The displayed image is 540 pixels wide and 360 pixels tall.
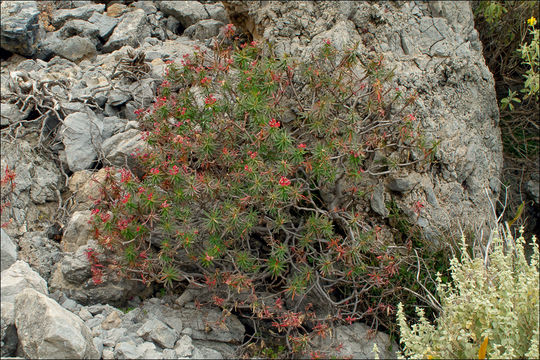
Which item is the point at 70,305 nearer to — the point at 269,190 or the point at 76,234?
the point at 76,234

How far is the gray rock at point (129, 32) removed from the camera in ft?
23.4

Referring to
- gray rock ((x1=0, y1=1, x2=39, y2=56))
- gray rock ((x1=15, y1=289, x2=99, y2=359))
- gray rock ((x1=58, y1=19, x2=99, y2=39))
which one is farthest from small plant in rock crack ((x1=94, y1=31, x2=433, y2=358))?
gray rock ((x1=58, y1=19, x2=99, y2=39))

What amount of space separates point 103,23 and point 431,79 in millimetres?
4532

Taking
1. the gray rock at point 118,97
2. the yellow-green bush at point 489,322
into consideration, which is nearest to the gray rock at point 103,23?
the gray rock at point 118,97

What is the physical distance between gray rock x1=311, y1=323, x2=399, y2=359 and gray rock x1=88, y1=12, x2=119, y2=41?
5047 millimetres

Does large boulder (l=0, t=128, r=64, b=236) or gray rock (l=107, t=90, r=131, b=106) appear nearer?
large boulder (l=0, t=128, r=64, b=236)

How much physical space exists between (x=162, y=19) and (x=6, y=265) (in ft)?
15.2

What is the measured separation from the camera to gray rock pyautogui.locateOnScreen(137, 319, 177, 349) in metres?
4.06

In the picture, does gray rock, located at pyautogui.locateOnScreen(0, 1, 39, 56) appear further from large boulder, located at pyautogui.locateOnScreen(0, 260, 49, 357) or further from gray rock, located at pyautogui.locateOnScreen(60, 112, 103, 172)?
large boulder, located at pyautogui.locateOnScreen(0, 260, 49, 357)

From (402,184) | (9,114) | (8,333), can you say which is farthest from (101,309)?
(402,184)

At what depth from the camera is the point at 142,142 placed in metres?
5.20

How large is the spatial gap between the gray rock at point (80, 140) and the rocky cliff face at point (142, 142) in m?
0.01

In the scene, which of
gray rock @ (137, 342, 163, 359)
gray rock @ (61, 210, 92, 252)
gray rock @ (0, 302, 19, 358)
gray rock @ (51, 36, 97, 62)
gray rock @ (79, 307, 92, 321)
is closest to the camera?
gray rock @ (0, 302, 19, 358)

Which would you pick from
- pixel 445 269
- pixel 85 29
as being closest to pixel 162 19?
pixel 85 29
